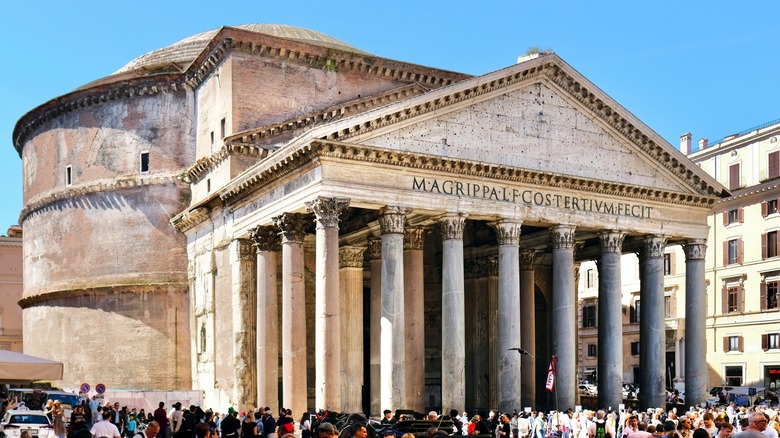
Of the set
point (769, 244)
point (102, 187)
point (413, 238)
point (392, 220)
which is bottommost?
point (769, 244)

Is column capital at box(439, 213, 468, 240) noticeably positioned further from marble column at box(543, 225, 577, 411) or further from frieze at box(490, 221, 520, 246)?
marble column at box(543, 225, 577, 411)

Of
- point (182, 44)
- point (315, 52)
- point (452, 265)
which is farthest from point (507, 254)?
point (182, 44)

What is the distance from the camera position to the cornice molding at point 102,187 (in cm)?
3183

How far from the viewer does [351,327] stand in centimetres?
2755

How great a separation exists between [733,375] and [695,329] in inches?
534

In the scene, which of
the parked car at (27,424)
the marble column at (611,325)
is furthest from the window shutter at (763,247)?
the parked car at (27,424)

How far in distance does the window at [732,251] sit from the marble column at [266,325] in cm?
2215

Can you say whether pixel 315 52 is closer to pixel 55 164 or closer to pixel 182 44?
pixel 182 44

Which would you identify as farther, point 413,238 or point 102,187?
point 102,187

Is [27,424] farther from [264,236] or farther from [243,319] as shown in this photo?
[243,319]

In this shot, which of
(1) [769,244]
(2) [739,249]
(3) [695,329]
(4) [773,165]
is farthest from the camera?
(2) [739,249]

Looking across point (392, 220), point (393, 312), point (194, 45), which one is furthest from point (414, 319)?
point (194, 45)

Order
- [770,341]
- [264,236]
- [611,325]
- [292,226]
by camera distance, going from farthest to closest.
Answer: [770,341] → [611,325] → [264,236] → [292,226]

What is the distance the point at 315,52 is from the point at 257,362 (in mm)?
9813
